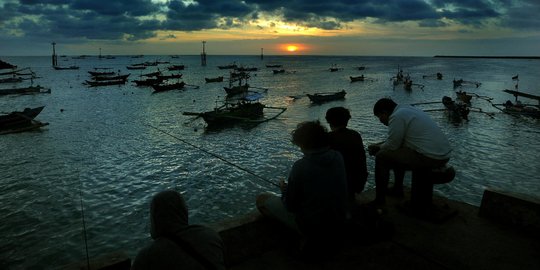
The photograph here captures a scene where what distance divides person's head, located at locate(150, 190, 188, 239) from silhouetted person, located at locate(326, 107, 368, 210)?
2.89 m

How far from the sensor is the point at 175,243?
245cm

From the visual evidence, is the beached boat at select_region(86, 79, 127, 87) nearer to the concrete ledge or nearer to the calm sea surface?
the calm sea surface

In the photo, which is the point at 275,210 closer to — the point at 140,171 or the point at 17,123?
the point at 140,171

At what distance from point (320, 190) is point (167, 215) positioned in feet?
6.28

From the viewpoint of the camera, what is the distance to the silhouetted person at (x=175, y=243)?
2.41m

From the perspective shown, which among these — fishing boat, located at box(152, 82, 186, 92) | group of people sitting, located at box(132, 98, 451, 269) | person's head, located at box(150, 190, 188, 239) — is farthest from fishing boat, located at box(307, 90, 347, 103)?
person's head, located at box(150, 190, 188, 239)

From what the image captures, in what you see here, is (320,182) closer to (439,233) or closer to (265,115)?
(439,233)

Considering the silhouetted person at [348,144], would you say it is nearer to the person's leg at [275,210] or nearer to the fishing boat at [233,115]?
the person's leg at [275,210]

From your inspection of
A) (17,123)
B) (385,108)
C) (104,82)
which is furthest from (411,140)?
(104,82)

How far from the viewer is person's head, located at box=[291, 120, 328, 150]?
394 cm

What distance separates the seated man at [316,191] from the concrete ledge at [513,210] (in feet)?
8.88

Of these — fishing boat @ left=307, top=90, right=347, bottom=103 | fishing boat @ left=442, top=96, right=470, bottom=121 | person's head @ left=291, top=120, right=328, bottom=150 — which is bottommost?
fishing boat @ left=442, top=96, right=470, bottom=121

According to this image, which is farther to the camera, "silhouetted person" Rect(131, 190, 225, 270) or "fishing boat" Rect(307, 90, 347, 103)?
"fishing boat" Rect(307, 90, 347, 103)

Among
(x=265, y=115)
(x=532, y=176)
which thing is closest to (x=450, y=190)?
(x=532, y=176)
